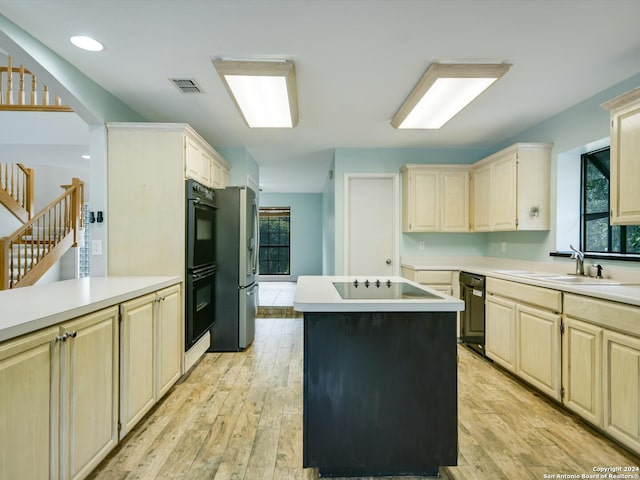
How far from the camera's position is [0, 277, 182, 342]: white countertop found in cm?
125

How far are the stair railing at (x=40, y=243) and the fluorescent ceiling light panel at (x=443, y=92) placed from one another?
17.5 feet

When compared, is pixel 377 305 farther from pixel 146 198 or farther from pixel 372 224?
pixel 372 224

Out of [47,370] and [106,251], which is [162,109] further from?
[47,370]

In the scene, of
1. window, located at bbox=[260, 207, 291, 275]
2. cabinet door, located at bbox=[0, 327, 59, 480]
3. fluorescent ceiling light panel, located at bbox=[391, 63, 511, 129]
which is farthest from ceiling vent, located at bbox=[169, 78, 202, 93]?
window, located at bbox=[260, 207, 291, 275]

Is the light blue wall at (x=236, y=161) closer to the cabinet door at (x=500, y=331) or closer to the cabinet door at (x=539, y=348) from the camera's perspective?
the cabinet door at (x=500, y=331)

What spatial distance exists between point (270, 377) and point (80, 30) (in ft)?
9.35

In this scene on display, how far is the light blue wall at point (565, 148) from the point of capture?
9.35 ft

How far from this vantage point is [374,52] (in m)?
2.26

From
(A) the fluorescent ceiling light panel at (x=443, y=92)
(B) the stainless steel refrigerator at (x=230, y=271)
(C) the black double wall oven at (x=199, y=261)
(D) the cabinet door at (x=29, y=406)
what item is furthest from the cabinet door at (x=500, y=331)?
(D) the cabinet door at (x=29, y=406)

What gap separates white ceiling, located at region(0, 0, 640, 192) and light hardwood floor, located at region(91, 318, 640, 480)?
2457mm

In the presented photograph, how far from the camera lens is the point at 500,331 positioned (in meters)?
3.12

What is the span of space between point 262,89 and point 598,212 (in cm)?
318

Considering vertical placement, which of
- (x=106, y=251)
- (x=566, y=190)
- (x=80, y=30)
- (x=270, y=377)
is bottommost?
(x=270, y=377)

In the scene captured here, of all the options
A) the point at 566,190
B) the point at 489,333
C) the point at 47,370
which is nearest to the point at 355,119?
the point at 566,190
